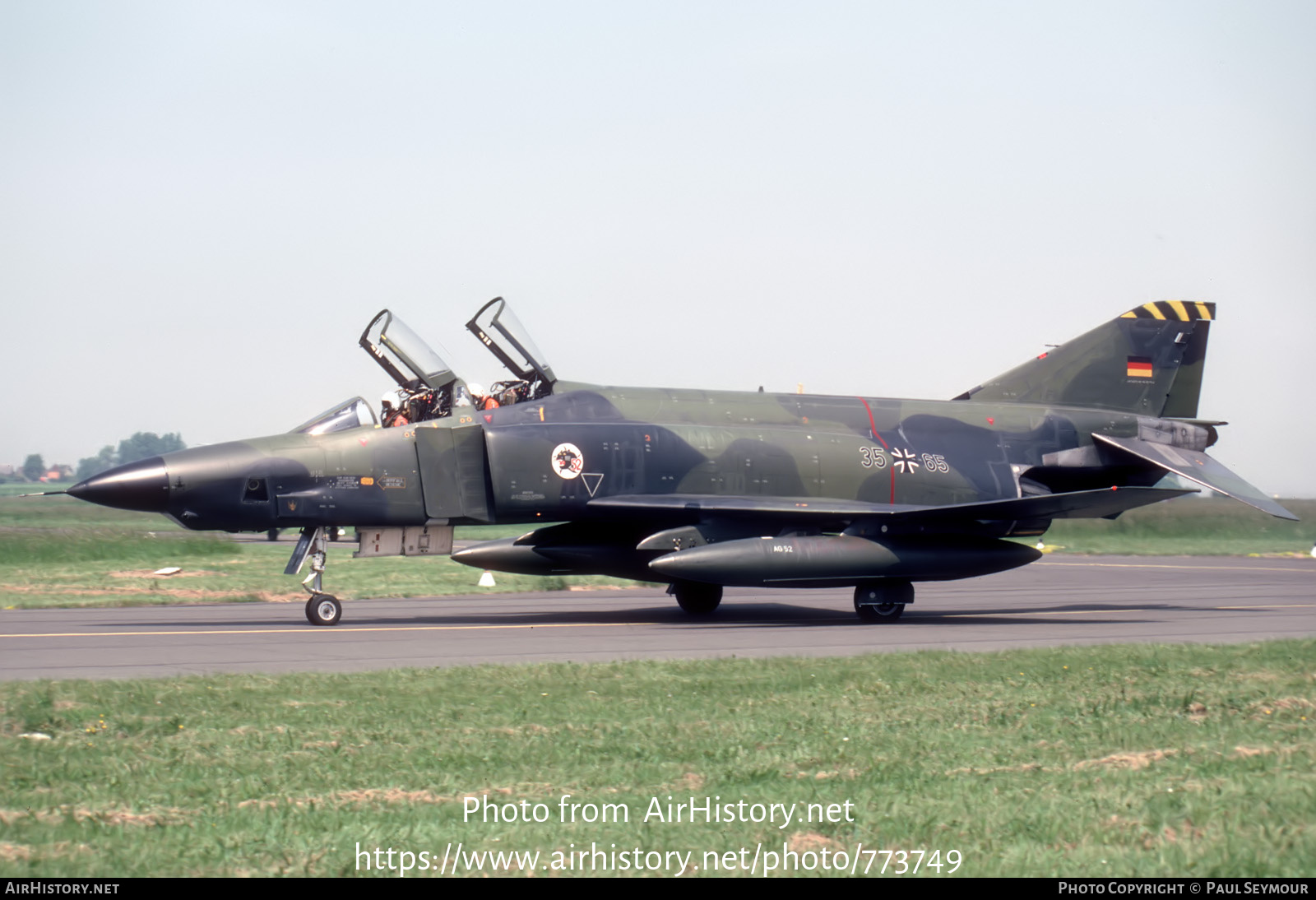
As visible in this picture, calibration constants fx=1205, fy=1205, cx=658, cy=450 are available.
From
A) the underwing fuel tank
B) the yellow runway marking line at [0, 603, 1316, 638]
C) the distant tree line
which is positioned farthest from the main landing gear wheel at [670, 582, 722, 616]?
the distant tree line

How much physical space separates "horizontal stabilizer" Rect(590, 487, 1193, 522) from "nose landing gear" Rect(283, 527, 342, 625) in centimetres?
350

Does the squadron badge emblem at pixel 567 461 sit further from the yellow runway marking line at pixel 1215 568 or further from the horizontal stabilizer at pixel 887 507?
the yellow runway marking line at pixel 1215 568

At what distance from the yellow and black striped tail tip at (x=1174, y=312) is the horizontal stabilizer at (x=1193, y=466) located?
2365 mm

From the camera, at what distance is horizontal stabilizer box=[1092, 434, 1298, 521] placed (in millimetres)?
17562

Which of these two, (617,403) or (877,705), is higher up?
(617,403)

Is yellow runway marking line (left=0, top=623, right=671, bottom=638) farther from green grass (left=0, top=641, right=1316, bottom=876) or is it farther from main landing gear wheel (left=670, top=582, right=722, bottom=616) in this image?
green grass (left=0, top=641, right=1316, bottom=876)

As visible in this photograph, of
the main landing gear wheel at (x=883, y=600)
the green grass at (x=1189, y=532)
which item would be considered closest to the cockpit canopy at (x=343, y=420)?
the main landing gear wheel at (x=883, y=600)

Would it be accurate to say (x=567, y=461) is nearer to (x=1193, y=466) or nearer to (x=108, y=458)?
(x=1193, y=466)

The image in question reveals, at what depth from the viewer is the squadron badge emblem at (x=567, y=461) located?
625 inches

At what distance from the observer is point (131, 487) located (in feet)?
45.5

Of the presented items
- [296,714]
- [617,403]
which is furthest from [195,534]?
[296,714]

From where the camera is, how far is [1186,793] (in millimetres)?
6047

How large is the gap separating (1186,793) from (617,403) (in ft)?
38.5
